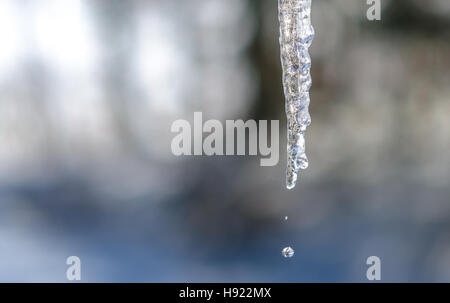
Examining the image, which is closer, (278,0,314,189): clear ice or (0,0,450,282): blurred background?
(278,0,314,189): clear ice

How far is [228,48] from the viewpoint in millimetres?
3012

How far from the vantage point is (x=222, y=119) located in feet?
9.48

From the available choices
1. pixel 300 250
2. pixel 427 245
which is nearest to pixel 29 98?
pixel 300 250

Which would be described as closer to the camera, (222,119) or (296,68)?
(296,68)

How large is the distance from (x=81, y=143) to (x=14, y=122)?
0.40 meters

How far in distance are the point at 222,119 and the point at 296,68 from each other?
197cm

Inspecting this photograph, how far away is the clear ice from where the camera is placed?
0.92 m

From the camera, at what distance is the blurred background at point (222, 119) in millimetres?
2613

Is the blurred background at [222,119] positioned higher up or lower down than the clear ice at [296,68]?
higher up

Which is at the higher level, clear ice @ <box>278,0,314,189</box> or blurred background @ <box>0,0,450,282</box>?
blurred background @ <box>0,0,450,282</box>

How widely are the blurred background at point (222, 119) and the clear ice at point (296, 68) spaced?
1.62 meters

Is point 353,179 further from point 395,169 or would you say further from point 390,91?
point 390,91

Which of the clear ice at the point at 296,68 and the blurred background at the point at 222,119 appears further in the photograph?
the blurred background at the point at 222,119

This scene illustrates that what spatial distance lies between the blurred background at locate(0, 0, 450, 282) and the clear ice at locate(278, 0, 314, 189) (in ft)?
5.31
